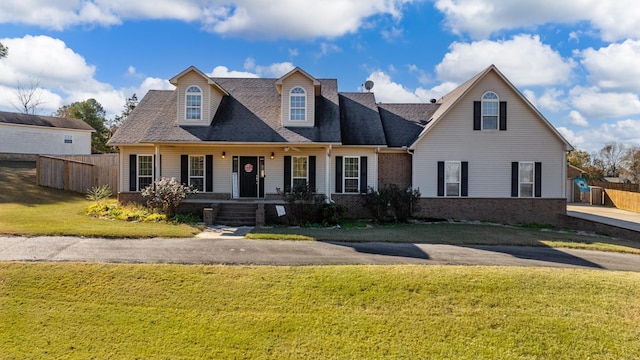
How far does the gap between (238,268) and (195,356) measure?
2.68 meters

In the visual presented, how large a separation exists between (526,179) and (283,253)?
13.8 m

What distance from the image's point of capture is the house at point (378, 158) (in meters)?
17.1

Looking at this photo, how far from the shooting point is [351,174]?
57.1 ft

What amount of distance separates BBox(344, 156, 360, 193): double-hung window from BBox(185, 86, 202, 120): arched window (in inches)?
288

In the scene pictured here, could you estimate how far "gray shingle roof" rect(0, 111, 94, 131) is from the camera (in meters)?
32.2

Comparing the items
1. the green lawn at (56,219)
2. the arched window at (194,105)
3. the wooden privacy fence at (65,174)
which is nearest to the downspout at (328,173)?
the green lawn at (56,219)

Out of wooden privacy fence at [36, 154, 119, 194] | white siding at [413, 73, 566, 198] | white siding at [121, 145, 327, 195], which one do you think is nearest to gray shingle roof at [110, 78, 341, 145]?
white siding at [121, 145, 327, 195]

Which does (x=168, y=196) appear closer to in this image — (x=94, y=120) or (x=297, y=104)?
(x=297, y=104)

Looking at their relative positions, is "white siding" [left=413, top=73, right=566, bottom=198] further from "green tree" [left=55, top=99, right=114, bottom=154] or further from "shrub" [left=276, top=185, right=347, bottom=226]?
"green tree" [left=55, top=99, right=114, bottom=154]

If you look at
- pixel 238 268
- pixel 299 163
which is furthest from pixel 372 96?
pixel 238 268

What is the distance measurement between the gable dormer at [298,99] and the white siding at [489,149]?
5.62 meters

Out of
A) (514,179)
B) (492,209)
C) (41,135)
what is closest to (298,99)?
(492,209)

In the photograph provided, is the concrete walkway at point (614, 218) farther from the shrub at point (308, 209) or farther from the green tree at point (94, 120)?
the green tree at point (94, 120)

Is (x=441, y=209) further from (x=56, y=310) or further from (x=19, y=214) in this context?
(x=19, y=214)
